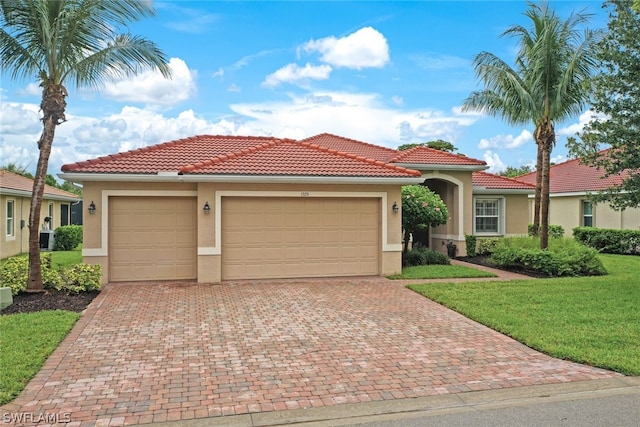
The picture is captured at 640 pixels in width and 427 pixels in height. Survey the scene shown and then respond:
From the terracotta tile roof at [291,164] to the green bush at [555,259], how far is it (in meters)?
4.46

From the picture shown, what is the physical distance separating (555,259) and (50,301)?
13.0 m

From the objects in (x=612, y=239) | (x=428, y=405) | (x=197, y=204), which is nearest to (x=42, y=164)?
(x=197, y=204)

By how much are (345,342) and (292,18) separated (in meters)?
10.3

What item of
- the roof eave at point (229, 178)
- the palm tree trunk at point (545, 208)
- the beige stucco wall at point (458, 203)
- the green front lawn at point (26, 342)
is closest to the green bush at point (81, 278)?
the green front lawn at point (26, 342)

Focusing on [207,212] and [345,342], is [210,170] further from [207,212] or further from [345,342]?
[345,342]

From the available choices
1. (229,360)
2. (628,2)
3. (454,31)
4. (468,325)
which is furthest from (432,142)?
(229,360)

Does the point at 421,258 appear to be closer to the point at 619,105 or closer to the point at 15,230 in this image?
the point at 619,105

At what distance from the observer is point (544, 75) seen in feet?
51.4

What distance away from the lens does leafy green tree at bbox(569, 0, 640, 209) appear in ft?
36.0

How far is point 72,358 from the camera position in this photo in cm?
643

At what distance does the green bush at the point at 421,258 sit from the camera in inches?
624

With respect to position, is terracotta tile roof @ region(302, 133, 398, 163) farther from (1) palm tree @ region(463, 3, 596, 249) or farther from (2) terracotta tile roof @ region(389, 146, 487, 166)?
(1) palm tree @ region(463, 3, 596, 249)

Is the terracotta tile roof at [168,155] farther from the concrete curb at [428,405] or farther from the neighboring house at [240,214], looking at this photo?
the concrete curb at [428,405]

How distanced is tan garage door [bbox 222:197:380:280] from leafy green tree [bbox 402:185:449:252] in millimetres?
1929
